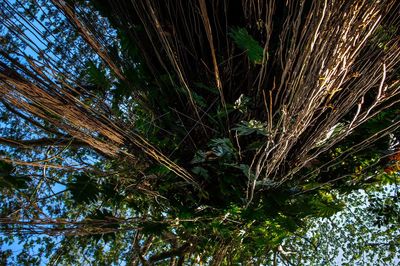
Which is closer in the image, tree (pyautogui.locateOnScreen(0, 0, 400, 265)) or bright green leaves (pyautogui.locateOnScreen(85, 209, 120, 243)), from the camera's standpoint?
tree (pyautogui.locateOnScreen(0, 0, 400, 265))

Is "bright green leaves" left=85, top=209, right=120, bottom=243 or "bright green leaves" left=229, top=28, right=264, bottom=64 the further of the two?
"bright green leaves" left=85, top=209, right=120, bottom=243

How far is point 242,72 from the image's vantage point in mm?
1607

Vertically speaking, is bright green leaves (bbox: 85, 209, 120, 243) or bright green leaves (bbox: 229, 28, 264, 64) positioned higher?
bright green leaves (bbox: 229, 28, 264, 64)

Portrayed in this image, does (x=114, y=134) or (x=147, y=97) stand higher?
(x=147, y=97)

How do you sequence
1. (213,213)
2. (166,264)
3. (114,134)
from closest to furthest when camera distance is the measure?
(114,134)
(213,213)
(166,264)

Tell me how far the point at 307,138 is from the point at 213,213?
2.34 ft

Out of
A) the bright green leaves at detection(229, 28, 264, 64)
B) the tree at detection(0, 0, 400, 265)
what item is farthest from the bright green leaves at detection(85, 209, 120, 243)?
the bright green leaves at detection(229, 28, 264, 64)

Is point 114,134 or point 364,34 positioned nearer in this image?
point 364,34

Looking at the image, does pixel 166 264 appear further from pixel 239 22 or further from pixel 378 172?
pixel 239 22

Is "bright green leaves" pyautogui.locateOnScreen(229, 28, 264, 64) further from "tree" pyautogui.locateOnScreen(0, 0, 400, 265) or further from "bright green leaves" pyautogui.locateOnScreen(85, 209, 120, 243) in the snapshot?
"bright green leaves" pyautogui.locateOnScreen(85, 209, 120, 243)

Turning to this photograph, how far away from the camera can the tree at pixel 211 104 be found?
1253 mm

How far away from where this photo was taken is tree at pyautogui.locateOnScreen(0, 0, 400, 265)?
1.25 m

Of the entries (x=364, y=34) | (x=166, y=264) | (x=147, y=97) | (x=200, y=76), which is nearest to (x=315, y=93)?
(x=364, y=34)

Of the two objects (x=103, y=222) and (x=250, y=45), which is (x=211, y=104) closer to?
(x=250, y=45)
